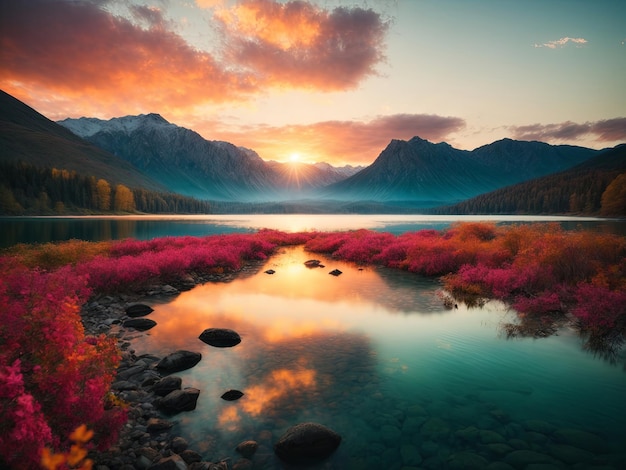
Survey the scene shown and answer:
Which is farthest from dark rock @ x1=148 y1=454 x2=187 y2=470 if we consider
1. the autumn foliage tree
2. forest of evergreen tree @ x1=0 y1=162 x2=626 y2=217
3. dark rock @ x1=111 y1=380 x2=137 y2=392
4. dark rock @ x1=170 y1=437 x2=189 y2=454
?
forest of evergreen tree @ x1=0 y1=162 x2=626 y2=217

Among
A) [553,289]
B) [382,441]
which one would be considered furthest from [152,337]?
[553,289]

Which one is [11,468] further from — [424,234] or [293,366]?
[424,234]

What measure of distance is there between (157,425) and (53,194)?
181m

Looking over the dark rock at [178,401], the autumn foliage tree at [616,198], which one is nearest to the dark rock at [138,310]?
the dark rock at [178,401]

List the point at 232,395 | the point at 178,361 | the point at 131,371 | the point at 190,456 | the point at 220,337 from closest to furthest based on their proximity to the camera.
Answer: the point at 190,456
the point at 232,395
the point at 131,371
the point at 178,361
the point at 220,337

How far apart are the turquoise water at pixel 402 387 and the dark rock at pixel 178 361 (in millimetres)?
337

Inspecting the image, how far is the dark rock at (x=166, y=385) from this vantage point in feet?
36.0

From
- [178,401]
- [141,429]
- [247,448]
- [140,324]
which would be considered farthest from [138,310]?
[247,448]

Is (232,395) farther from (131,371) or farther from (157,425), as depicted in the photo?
(131,371)

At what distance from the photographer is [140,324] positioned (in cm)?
1717

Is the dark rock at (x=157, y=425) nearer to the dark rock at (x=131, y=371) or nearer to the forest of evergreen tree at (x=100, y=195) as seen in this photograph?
the dark rock at (x=131, y=371)

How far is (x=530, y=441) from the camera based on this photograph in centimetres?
873

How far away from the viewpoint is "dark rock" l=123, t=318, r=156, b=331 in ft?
→ 56.0

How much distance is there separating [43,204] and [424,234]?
161 metres
